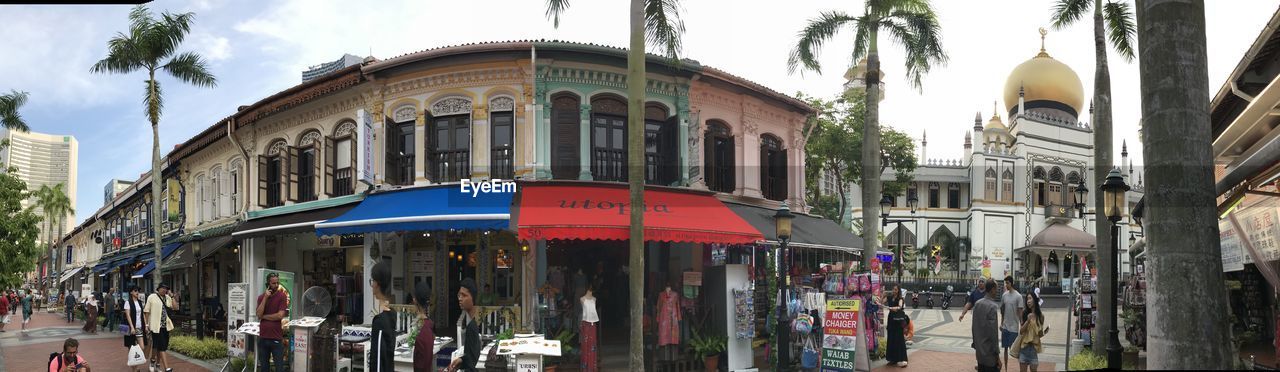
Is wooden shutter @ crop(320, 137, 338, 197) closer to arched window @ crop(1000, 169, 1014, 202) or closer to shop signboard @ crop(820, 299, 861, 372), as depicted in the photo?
shop signboard @ crop(820, 299, 861, 372)

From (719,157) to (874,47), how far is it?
4.18 metres

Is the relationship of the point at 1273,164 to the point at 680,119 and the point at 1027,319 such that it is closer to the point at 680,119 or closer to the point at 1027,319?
the point at 1027,319

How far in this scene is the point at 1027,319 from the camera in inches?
470

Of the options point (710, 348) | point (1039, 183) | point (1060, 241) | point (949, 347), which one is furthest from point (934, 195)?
point (710, 348)

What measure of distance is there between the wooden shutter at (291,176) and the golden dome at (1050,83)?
45466mm

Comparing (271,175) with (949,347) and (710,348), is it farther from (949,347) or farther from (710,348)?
(949,347)

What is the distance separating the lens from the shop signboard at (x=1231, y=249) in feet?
36.7

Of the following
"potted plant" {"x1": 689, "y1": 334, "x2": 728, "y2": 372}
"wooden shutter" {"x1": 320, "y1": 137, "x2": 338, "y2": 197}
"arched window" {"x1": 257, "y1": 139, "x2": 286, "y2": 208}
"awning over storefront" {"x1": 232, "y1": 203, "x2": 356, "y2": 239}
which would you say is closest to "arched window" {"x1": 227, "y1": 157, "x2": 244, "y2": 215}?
"arched window" {"x1": 257, "y1": 139, "x2": 286, "y2": 208}

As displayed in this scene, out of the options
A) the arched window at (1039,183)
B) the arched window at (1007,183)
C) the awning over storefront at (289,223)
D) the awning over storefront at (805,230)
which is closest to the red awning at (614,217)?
the awning over storefront at (805,230)

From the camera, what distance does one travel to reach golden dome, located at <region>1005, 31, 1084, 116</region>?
169 feet

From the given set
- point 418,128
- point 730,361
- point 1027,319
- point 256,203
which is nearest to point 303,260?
A: point 256,203

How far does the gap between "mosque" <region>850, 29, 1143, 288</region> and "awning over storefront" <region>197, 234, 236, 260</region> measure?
36.9 metres

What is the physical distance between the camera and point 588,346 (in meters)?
13.5

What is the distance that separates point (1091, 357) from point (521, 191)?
33.8ft
